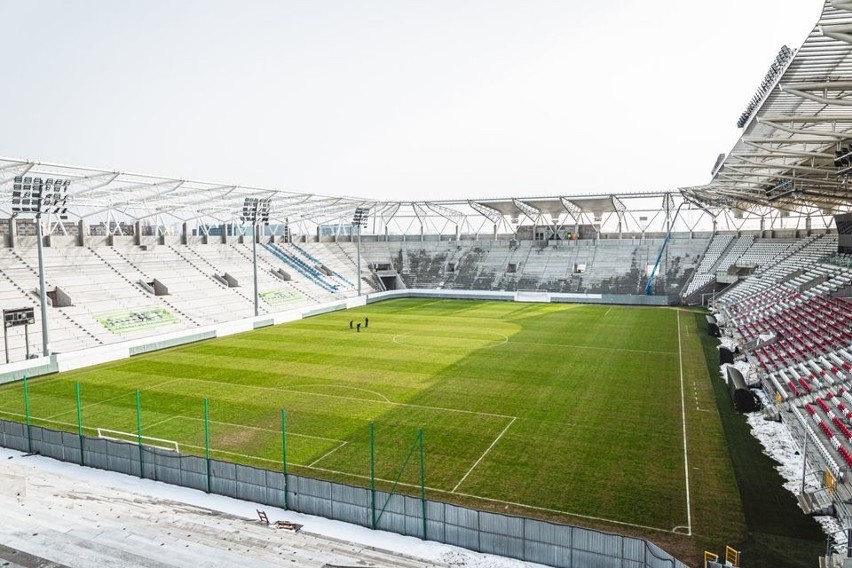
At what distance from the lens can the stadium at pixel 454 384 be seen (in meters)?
11.4

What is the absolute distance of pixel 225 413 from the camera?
19.0m

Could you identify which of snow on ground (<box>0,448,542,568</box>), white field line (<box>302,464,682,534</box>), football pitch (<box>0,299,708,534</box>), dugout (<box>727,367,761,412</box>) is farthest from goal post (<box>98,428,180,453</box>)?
dugout (<box>727,367,761,412</box>)

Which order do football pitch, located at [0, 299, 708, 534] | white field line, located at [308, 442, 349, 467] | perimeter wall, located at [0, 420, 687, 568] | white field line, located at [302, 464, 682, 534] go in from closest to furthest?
1. perimeter wall, located at [0, 420, 687, 568]
2. white field line, located at [302, 464, 682, 534]
3. football pitch, located at [0, 299, 708, 534]
4. white field line, located at [308, 442, 349, 467]

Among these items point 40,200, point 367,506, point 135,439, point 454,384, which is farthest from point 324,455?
point 40,200

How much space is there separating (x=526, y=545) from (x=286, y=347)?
22.0 m

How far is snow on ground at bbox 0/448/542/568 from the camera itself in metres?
10.8

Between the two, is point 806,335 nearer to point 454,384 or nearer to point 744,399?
point 744,399

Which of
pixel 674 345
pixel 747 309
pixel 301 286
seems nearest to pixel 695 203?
pixel 747 309

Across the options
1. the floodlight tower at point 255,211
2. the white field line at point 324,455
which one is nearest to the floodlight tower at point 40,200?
the floodlight tower at point 255,211

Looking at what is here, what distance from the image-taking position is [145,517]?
1219 cm

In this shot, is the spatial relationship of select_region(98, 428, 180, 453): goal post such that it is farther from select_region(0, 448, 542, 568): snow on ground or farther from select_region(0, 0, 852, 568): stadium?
select_region(0, 448, 542, 568): snow on ground

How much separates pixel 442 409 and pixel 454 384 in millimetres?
3292

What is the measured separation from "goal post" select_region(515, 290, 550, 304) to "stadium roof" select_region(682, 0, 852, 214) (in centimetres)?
2076

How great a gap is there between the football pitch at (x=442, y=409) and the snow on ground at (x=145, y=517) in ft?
6.47
